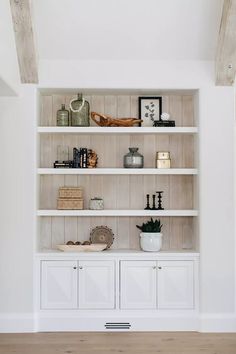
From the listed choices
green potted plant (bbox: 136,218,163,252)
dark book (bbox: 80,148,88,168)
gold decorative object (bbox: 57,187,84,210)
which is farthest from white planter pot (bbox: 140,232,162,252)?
dark book (bbox: 80,148,88,168)

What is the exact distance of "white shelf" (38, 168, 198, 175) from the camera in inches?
200

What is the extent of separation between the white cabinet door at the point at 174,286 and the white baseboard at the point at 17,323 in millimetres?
1195

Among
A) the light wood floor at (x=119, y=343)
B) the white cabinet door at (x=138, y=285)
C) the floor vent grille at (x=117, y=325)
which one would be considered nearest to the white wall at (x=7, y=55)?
the white cabinet door at (x=138, y=285)

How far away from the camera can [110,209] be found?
5293 mm

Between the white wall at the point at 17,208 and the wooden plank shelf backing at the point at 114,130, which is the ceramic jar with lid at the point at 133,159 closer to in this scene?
the wooden plank shelf backing at the point at 114,130

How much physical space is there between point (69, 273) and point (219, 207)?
1.53 metres

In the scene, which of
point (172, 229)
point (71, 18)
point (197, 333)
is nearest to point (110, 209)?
point (172, 229)

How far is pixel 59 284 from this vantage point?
197 inches

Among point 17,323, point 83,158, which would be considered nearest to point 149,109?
point 83,158

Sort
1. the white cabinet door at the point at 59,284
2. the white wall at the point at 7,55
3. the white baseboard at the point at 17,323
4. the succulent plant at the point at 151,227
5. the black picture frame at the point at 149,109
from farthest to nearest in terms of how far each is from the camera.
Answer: the black picture frame at the point at 149,109, the succulent plant at the point at 151,227, the white cabinet door at the point at 59,284, the white baseboard at the point at 17,323, the white wall at the point at 7,55

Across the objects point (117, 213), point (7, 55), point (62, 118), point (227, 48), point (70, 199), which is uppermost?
point (227, 48)

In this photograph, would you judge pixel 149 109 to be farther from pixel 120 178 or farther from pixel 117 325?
pixel 117 325

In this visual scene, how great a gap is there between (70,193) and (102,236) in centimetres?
52

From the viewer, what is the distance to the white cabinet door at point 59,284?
4.98 meters
